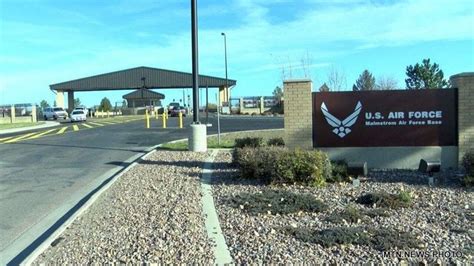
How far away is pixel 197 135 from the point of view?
15.3 m

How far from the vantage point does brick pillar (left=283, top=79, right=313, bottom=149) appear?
11.8 metres

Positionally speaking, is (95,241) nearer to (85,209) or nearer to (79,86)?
(85,209)

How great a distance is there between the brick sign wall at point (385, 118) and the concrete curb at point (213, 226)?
9.90 feet

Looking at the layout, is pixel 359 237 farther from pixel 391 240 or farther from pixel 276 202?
pixel 276 202

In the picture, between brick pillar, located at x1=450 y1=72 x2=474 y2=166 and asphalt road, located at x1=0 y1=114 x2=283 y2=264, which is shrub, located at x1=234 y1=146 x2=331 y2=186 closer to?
asphalt road, located at x1=0 y1=114 x2=283 y2=264

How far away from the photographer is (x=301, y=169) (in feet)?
30.5

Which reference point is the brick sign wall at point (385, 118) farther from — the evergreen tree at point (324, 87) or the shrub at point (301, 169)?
the evergreen tree at point (324, 87)

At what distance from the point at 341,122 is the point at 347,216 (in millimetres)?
5203

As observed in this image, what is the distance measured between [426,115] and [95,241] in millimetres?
8030

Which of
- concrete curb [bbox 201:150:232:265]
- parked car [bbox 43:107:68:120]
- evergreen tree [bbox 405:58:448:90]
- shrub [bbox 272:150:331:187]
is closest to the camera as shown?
concrete curb [bbox 201:150:232:265]

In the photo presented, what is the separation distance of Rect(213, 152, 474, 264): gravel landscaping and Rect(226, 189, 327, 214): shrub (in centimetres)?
5

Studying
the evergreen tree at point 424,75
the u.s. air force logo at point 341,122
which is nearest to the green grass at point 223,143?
the u.s. air force logo at point 341,122

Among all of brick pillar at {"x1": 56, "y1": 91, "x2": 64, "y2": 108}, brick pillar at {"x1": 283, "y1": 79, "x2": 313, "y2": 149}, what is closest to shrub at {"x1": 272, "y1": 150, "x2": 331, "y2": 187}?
brick pillar at {"x1": 283, "y1": 79, "x2": 313, "y2": 149}

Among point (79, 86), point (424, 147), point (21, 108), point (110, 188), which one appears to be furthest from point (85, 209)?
point (79, 86)
